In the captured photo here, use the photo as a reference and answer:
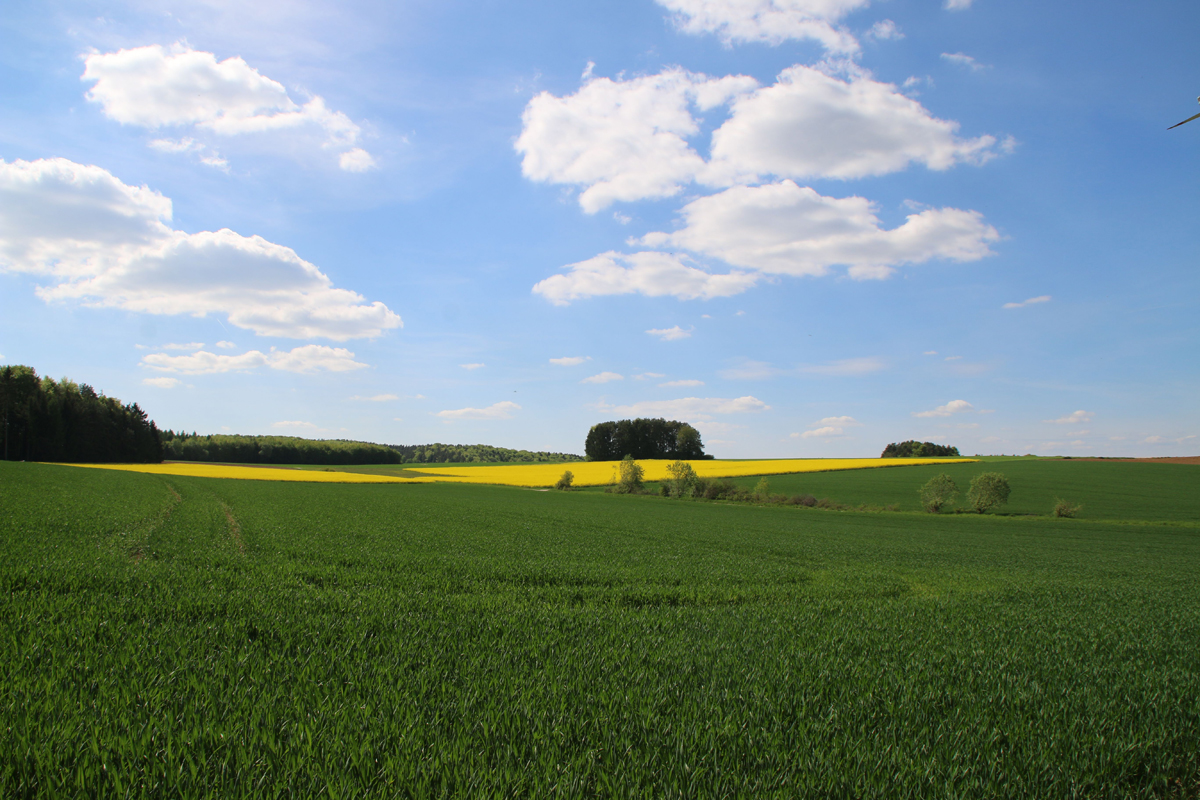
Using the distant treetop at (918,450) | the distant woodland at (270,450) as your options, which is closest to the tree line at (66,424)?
the distant woodland at (270,450)

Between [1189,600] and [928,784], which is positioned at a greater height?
[928,784]

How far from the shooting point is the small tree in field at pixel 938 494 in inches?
1907

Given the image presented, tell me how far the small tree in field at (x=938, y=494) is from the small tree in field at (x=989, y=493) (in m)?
1.75

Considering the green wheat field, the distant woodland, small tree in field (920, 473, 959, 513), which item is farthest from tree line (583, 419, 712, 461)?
the green wheat field

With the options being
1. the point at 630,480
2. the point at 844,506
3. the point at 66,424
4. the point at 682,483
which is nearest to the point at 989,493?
the point at 844,506

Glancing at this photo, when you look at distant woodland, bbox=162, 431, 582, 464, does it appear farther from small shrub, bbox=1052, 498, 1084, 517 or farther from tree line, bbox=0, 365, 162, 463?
small shrub, bbox=1052, 498, 1084, 517

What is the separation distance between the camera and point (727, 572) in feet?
43.5

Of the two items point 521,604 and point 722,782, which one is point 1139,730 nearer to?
point 722,782

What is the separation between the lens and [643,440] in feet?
372

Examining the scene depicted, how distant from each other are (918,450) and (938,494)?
215 ft

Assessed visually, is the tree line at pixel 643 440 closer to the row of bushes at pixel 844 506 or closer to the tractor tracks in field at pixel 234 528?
the row of bushes at pixel 844 506

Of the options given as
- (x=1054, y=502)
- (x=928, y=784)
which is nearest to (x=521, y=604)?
(x=928, y=784)

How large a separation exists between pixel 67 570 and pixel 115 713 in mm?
6635

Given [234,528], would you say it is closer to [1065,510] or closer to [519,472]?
[1065,510]
